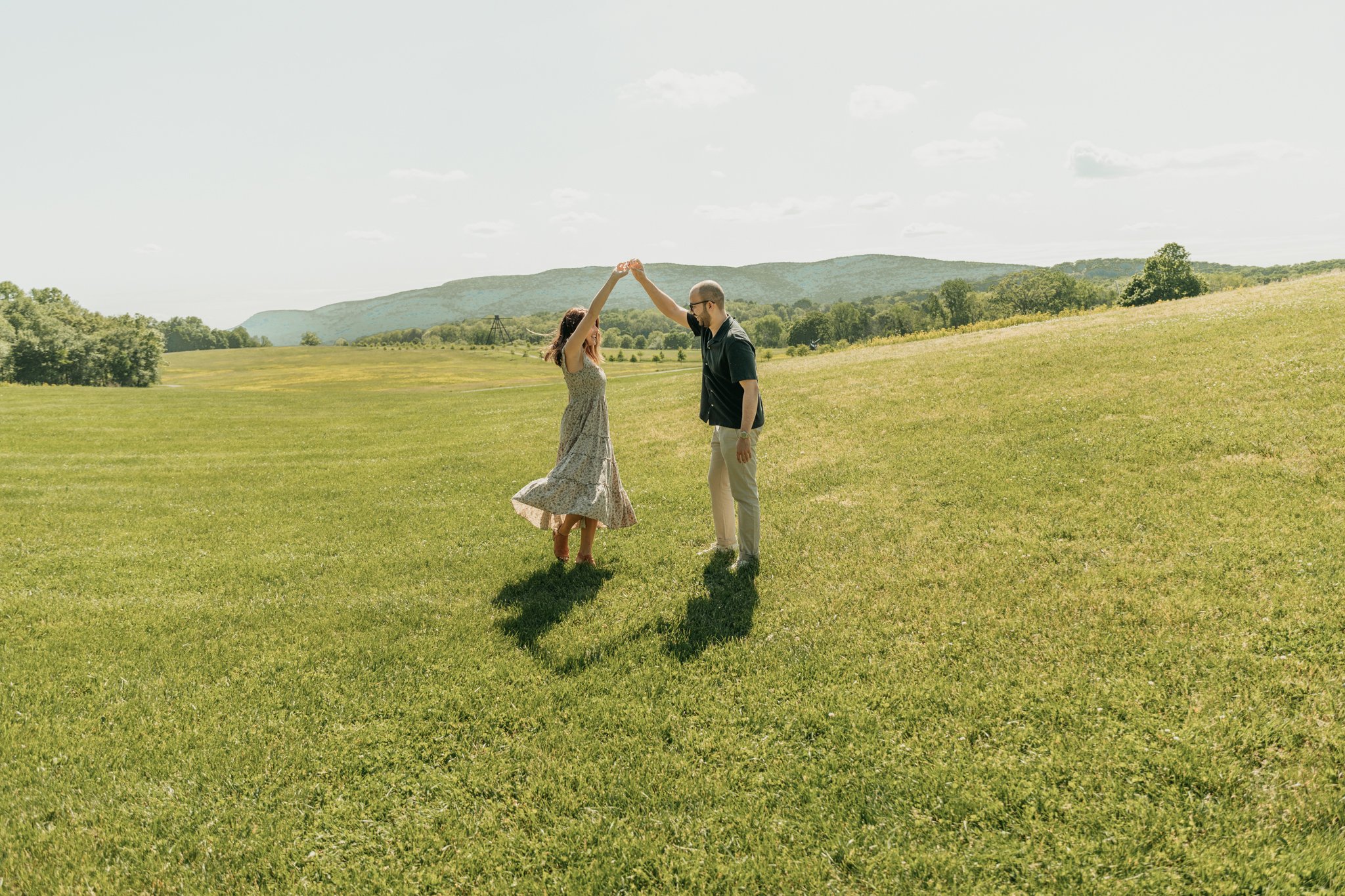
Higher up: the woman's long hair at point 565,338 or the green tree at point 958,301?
the green tree at point 958,301

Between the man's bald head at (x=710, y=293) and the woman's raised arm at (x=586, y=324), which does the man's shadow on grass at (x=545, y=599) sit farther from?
the man's bald head at (x=710, y=293)

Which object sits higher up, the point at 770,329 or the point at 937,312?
the point at 937,312

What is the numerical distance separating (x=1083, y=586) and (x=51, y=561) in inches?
509

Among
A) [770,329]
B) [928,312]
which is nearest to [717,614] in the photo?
[770,329]

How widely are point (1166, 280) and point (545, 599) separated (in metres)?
111

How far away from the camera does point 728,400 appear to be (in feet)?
24.8

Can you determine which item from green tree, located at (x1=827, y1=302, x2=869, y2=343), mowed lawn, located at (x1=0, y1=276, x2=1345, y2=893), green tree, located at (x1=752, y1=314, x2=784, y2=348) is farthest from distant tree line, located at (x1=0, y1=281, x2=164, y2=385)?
green tree, located at (x1=827, y1=302, x2=869, y2=343)

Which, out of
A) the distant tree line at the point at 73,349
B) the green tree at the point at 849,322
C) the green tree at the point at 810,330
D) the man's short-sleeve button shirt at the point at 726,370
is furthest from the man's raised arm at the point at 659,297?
the green tree at the point at 849,322

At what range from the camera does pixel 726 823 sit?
13.4ft

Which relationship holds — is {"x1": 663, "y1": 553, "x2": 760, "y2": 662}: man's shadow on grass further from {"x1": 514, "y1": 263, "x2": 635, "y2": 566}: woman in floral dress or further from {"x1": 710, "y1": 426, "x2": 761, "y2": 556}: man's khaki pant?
{"x1": 514, "y1": 263, "x2": 635, "y2": 566}: woman in floral dress

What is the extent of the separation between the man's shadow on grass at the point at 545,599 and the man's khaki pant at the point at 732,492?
1.59m

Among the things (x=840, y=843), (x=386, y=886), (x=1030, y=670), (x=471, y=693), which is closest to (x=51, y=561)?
(x=471, y=693)

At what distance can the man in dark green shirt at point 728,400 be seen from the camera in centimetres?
725

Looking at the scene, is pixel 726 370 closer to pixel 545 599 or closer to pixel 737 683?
pixel 545 599
